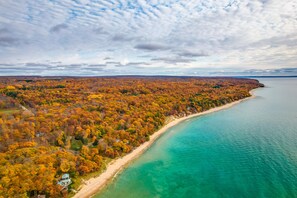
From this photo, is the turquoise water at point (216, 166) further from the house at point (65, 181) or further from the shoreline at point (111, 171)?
the house at point (65, 181)

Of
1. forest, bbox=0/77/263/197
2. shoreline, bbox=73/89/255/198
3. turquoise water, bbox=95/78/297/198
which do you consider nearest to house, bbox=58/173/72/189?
forest, bbox=0/77/263/197

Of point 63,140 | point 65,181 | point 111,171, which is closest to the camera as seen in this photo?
point 65,181

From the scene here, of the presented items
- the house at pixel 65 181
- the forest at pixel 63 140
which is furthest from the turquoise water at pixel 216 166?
the forest at pixel 63 140

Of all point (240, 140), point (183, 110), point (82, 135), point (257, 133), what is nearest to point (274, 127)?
point (257, 133)

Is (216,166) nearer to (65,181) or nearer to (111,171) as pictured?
(111,171)

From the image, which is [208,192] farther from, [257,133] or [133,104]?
[133,104]

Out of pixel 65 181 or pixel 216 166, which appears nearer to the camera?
pixel 65 181

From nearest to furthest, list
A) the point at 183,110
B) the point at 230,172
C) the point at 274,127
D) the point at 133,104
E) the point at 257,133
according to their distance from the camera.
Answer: the point at 230,172 → the point at 257,133 → the point at 274,127 → the point at 133,104 → the point at 183,110

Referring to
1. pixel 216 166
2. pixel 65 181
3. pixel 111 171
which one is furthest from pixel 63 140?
pixel 216 166
